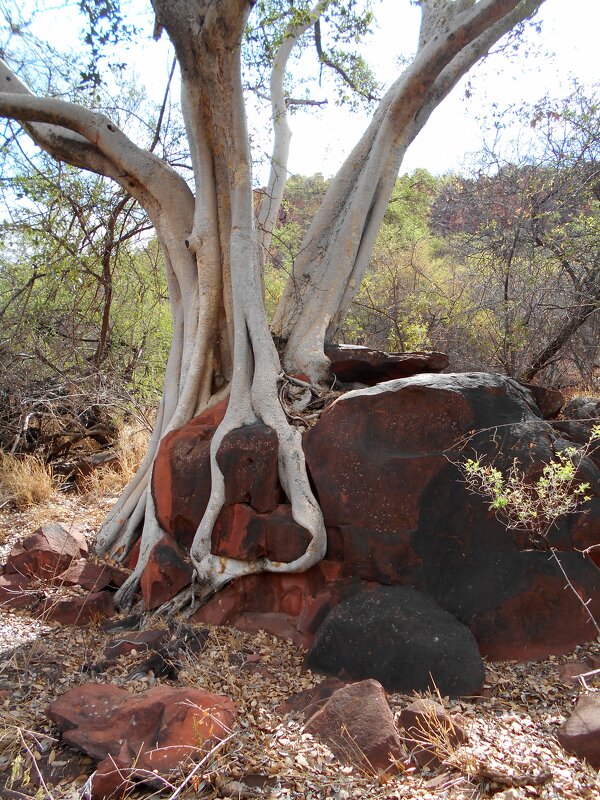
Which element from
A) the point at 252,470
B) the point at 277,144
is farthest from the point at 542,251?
the point at 252,470

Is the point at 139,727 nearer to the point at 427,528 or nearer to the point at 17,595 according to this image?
the point at 427,528

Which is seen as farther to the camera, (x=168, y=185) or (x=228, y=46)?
(x=168, y=185)

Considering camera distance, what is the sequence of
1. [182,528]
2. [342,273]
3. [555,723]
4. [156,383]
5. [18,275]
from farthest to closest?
[156,383]
[18,275]
[342,273]
[182,528]
[555,723]

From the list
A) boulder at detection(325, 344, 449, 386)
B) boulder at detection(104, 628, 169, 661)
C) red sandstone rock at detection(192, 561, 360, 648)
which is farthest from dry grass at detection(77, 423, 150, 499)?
boulder at detection(104, 628, 169, 661)

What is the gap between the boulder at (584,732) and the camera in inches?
96.7

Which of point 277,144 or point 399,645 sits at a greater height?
point 277,144

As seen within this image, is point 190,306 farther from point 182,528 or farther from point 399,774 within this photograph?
point 399,774

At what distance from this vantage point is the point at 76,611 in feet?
13.2

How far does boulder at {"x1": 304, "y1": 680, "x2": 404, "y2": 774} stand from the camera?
251cm

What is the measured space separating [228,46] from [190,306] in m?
1.85

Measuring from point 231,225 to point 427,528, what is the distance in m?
2.69

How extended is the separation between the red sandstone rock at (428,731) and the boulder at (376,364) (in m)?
2.59

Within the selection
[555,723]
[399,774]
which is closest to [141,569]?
[399,774]

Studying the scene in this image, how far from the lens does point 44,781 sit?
245 centimetres
